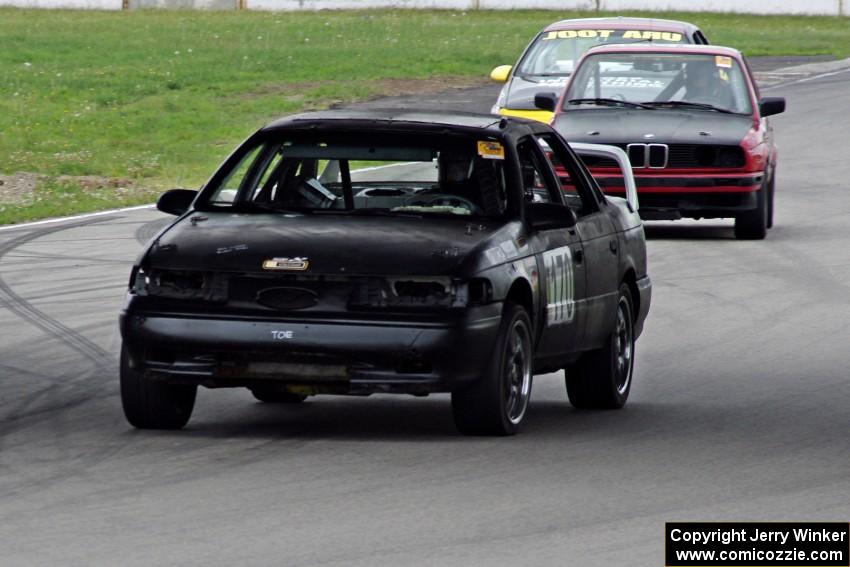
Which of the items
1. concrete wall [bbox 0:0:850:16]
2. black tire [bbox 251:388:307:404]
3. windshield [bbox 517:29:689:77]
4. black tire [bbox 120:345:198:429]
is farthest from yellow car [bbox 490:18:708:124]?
concrete wall [bbox 0:0:850:16]

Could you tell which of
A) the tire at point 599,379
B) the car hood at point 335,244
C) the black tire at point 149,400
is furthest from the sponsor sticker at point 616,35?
the black tire at point 149,400

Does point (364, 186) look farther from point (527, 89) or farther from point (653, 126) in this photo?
point (527, 89)

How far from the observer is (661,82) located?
1969 cm

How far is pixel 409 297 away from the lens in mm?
8875

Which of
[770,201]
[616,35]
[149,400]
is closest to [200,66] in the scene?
[616,35]

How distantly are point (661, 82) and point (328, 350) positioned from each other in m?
11.4

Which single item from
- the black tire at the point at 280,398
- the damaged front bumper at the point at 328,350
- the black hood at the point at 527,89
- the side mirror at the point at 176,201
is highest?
the side mirror at the point at 176,201

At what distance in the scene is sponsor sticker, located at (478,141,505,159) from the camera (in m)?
9.80

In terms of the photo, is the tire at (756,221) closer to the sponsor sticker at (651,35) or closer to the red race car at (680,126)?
the red race car at (680,126)

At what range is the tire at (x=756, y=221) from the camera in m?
18.6

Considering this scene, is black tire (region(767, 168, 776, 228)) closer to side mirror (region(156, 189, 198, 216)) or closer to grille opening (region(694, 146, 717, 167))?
grille opening (region(694, 146, 717, 167))

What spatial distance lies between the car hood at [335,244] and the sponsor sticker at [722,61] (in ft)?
34.7

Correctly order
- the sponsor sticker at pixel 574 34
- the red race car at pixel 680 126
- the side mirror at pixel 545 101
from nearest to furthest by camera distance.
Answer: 1. the red race car at pixel 680 126
2. the side mirror at pixel 545 101
3. the sponsor sticker at pixel 574 34

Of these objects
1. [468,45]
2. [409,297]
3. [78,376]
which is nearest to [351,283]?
[409,297]
